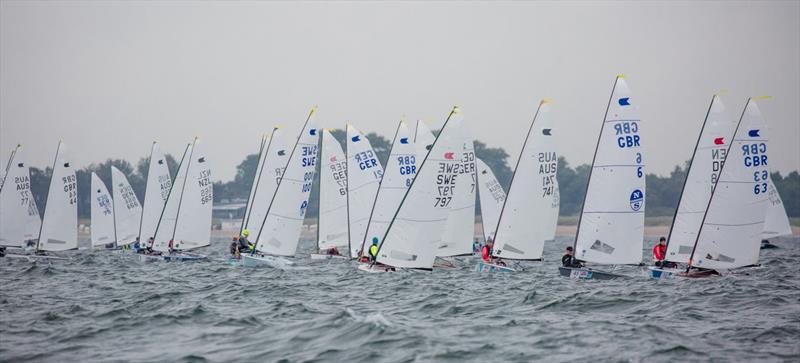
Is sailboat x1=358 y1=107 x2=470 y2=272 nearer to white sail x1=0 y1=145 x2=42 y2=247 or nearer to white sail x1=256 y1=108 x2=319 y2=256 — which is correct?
white sail x1=256 y1=108 x2=319 y2=256

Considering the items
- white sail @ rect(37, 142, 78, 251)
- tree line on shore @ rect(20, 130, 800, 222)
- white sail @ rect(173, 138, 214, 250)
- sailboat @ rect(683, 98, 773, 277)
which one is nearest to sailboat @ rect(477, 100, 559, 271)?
sailboat @ rect(683, 98, 773, 277)

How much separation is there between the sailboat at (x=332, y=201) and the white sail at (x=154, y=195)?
11.8 m

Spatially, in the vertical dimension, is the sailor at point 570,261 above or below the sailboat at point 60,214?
below

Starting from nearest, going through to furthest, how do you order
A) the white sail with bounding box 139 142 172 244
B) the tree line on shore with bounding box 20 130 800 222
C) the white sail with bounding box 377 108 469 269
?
1. the white sail with bounding box 377 108 469 269
2. the white sail with bounding box 139 142 172 244
3. the tree line on shore with bounding box 20 130 800 222

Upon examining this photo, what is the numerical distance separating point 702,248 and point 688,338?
1257cm

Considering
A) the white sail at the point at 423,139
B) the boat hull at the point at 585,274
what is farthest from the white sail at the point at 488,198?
the boat hull at the point at 585,274

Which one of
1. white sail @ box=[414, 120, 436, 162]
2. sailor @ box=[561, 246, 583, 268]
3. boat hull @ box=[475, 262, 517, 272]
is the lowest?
boat hull @ box=[475, 262, 517, 272]

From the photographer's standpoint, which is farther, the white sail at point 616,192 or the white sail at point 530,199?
the white sail at point 530,199

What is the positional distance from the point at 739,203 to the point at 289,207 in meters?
18.3

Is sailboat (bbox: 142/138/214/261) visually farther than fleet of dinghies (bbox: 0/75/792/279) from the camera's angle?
Yes

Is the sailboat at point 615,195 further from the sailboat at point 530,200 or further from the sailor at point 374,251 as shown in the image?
the sailor at point 374,251

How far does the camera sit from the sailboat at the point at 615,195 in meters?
26.8

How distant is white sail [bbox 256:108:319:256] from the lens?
35.4 metres

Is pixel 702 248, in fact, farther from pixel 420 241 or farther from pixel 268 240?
pixel 268 240
